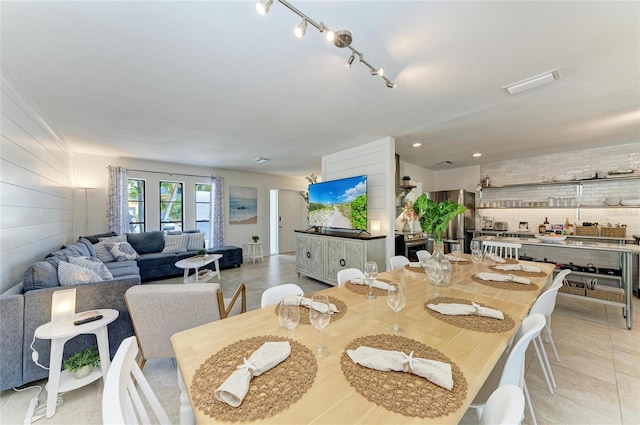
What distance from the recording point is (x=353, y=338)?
108cm

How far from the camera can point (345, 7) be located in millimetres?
1413

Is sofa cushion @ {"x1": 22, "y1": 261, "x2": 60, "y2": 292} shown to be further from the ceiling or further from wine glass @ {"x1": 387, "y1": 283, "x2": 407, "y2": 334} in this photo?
wine glass @ {"x1": 387, "y1": 283, "x2": 407, "y2": 334}

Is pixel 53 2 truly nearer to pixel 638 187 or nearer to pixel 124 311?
pixel 124 311

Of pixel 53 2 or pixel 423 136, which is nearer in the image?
pixel 53 2

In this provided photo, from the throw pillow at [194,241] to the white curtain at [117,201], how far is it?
4.08 feet

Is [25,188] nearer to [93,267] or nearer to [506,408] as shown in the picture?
[93,267]

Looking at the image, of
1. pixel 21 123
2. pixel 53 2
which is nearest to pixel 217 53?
pixel 53 2

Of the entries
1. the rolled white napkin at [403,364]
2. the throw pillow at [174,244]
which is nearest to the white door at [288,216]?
the throw pillow at [174,244]

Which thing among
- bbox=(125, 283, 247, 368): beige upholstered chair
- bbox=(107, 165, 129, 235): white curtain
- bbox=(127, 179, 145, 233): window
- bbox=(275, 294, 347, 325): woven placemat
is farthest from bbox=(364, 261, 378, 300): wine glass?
bbox=(127, 179, 145, 233): window

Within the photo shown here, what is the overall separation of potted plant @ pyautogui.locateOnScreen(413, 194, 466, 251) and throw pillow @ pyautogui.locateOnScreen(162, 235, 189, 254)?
4.98 metres

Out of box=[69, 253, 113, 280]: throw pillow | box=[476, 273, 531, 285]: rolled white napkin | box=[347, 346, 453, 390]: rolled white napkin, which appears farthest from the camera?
box=[69, 253, 113, 280]: throw pillow

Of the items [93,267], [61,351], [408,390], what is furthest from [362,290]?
[93,267]

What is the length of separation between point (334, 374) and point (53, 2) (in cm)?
243

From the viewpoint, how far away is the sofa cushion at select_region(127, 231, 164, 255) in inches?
194
